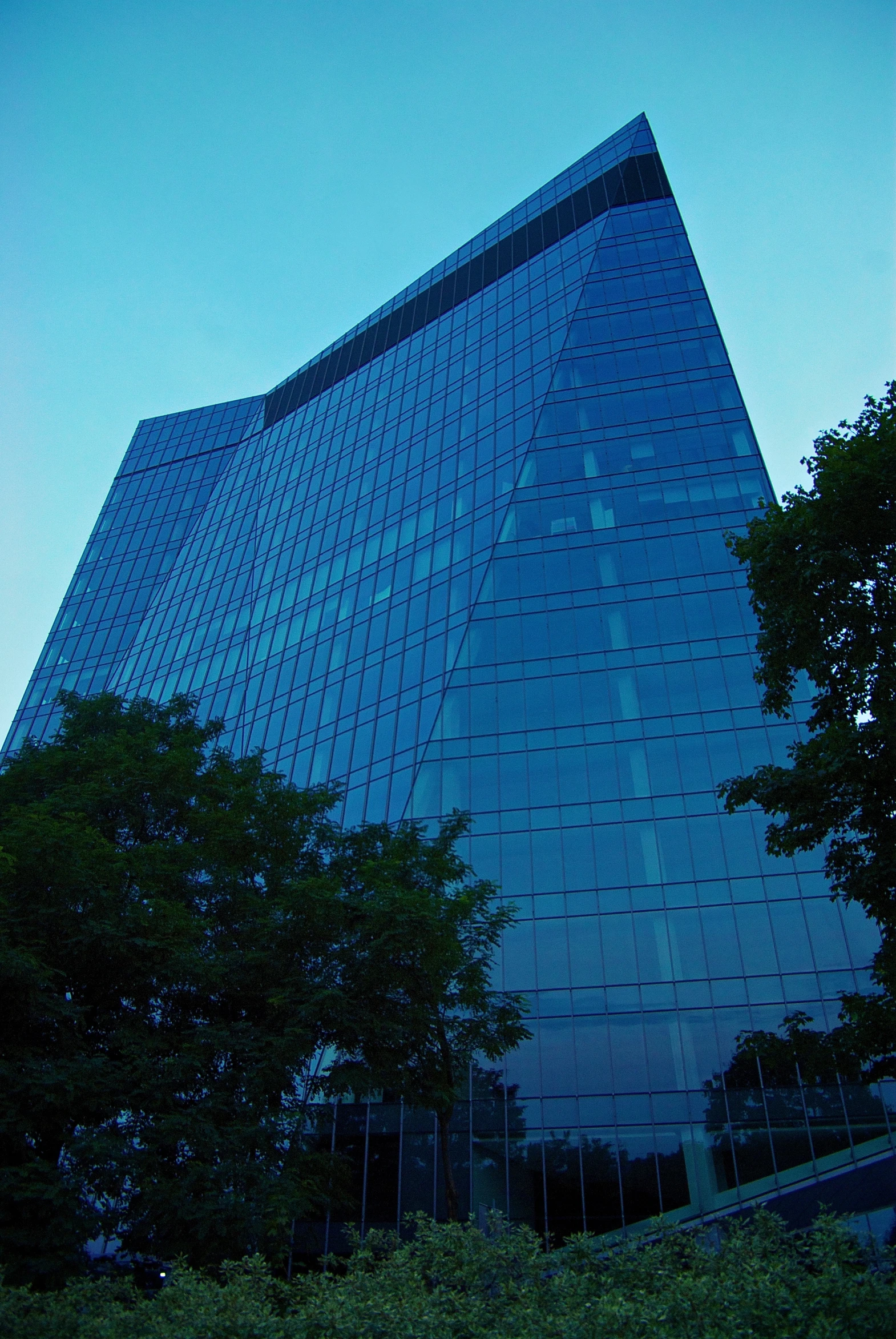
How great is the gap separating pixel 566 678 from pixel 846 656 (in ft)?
78.8

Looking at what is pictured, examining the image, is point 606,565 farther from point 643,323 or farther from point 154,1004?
point 154,1004

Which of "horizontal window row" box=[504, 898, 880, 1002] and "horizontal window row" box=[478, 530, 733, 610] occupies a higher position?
"horizontal window row" box=[478, 530, 733, 610]

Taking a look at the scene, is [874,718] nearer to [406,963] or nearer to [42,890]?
[406,963]

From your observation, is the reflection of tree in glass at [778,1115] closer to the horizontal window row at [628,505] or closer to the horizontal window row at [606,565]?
the horizontal window row at [606,565]

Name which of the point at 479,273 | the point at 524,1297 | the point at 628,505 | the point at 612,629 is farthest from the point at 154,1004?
the point at 479,273

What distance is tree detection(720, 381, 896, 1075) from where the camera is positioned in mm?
16656

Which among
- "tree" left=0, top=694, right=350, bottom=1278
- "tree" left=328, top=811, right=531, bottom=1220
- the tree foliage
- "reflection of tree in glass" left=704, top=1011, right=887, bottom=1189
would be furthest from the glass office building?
"tree" left=0, top=694, right=350, bottom=1278

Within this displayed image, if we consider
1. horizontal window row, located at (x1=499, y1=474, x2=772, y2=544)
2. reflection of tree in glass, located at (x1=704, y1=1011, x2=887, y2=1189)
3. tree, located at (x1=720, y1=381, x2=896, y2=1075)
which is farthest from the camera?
horizontal window row, located at (x1=499, y1=474, x2=772, y2=544)

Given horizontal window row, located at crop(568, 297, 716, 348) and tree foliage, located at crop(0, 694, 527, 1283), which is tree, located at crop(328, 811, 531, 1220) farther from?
horizontal window row, located at crop(568, 297, 716, 348)

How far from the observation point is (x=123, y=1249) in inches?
722

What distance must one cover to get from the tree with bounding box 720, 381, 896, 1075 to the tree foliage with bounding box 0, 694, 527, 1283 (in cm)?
805

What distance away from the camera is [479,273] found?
232 ft

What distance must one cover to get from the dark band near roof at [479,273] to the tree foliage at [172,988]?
5319 centimetres

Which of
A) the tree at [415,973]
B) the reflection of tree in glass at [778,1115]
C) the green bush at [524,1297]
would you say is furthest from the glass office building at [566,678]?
the green bush at [524,1297]
